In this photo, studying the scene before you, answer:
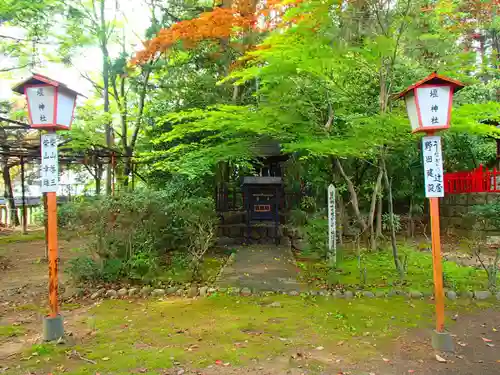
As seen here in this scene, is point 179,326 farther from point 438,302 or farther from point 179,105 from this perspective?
point 179,105

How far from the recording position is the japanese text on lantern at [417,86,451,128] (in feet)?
14.9

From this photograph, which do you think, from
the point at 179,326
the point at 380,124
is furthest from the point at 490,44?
the point at 179,326

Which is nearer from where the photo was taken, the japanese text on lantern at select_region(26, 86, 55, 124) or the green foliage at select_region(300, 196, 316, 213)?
the japanese text on lantern at select_region(26, 86, 55, 124)

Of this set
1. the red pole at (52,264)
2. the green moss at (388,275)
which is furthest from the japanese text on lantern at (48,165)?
the green moss at (388,275)

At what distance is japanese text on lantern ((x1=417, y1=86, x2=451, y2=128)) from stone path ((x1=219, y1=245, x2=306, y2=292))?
3869 millimetres

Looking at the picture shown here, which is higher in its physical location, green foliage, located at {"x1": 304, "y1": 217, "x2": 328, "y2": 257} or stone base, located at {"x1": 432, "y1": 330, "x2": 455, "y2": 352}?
green foliage, located at {"x1": 304, "y1": 217, "x2": 328, "y2": 257}

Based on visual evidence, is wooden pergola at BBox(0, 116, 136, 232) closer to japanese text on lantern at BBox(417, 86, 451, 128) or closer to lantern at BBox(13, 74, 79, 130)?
lantern at BBox(13, 74, 79, 130)

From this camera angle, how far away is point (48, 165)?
16.2ft

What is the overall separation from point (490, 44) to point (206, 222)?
19.4 metres

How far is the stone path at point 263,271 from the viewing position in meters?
7.25

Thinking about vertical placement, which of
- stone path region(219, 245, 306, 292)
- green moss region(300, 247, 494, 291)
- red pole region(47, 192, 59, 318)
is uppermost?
red pole region(47, 192, 59, 318)

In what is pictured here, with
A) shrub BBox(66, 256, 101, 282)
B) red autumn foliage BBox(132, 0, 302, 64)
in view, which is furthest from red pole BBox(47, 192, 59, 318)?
red autumn foliage BBox(132, 0, 302, 64)

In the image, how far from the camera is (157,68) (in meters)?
15.0

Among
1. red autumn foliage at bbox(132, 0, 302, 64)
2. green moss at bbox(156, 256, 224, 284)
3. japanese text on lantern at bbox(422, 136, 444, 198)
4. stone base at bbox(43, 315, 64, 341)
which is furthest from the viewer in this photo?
red autumn foliage at bbox(132, 0, 302, 64)
